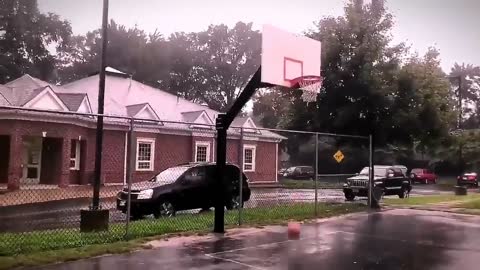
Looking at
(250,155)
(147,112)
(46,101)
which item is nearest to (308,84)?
(46,101)

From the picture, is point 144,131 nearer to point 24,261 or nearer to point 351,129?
point 351,129

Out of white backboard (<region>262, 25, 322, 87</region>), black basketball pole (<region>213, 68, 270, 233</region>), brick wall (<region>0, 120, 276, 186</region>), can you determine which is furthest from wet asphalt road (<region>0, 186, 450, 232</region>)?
white backboard (<region>262, 25, 322, 87</region>)

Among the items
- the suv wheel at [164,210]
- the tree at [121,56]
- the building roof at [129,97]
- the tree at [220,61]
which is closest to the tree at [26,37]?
the tree at [121,56]

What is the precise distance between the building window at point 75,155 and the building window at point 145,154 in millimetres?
3230

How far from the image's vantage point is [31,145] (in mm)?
23906

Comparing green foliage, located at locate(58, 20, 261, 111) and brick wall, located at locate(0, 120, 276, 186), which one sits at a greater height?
green foliage, located at locate(58, 20, 261, 111)

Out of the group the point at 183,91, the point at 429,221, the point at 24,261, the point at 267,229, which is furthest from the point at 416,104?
the point at 183,91

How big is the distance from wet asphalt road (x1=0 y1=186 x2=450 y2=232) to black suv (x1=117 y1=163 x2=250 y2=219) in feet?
2.36

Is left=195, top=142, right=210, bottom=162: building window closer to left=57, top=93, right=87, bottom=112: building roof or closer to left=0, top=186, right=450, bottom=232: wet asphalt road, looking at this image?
left=57, top=93, right=87, bottom=112: building roof

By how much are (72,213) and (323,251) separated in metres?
8.42

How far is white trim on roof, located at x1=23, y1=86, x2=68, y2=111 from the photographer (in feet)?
78.1

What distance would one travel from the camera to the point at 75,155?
25.4m

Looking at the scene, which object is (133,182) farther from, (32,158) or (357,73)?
(357,73)

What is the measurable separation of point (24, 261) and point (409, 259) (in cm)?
651
